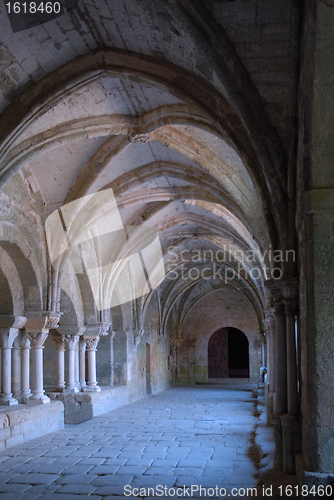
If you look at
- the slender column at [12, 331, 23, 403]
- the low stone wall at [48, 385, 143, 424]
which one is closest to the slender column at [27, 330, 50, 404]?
the slender column at [12, 331, 23, 403]

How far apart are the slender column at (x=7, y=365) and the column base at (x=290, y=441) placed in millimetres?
5175

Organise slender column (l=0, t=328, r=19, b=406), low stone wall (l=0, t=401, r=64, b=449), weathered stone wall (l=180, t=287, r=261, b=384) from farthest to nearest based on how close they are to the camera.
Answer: weathered stone wall (l=180, t=287, r=261, b=384) → slender column (l=0, t=328, r=19, b=406) → low stone wall (l=0, t=401, r=64, b=449)

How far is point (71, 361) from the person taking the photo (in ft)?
33.4

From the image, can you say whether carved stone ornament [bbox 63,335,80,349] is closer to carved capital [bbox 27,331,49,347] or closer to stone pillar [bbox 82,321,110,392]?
stone pillar [bbox 82,321,110,392]

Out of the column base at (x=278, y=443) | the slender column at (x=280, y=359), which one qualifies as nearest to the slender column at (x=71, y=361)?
the slender column at (x=280, y=359)

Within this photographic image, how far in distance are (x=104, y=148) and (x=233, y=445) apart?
447 cm

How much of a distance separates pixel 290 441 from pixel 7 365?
18.0ft

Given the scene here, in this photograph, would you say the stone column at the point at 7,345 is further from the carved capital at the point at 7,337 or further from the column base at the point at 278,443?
the column base at the point at 278,443

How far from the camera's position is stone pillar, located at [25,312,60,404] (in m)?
8.27

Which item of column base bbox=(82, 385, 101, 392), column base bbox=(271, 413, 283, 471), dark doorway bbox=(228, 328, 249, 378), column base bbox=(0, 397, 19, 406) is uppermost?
column base bbox=(271, 413, 283, 471)

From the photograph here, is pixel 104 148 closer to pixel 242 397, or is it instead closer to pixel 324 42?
pixel 324 42

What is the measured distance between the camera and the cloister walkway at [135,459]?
4.46 m

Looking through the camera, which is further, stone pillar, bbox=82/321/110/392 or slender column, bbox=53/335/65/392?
stone pillar, bbox=82/321/110/392

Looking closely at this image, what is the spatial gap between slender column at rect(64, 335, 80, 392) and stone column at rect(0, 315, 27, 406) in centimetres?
204
